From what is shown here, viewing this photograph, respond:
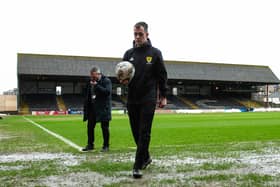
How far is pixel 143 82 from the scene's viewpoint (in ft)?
18.0

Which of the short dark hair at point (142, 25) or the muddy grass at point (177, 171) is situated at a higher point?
the short dark hair at point (142, 25)

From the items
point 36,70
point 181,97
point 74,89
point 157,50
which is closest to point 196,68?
point 181,97

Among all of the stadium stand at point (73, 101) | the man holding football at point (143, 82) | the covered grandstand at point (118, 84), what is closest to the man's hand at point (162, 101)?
the man holding football at point (143, 82)

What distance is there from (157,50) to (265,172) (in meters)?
2.19

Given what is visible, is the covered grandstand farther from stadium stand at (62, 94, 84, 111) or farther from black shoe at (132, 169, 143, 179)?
black shoe at (132, 169, 143, 179)

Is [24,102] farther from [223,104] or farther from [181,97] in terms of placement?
[223,104]

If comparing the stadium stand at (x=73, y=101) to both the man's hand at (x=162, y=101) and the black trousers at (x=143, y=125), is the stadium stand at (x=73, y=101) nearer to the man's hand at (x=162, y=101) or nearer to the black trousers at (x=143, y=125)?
the man's hand at (x=162, y=101)

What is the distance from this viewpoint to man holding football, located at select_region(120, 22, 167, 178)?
5.43 m

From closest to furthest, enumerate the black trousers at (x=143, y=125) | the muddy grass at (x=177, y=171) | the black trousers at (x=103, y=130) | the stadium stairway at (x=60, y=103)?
1. the muddy grass at (x=177, y=171)
2. the black trousers at (x=143, y=125)
3. the black trousers at (x=103, y=130)
4. the stadium stairway at (x=60, y=103)

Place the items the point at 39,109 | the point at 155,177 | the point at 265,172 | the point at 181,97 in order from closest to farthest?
1. the point at 155,177
2. the point at 265,172
3. the point at 39,109
4. the point at 181,97

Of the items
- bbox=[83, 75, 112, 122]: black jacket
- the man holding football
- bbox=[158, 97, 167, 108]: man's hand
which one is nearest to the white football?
the man holding football

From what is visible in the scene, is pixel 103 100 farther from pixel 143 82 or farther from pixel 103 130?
pixel 143 82

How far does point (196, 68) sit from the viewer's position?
66438mm

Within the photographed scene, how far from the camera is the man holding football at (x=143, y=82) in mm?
5426
